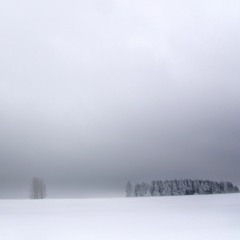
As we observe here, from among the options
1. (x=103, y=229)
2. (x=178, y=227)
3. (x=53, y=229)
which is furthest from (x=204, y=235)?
(x=53, y=229)

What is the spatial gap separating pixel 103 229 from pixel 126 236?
13.2 ft

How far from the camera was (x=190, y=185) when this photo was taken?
103 metres

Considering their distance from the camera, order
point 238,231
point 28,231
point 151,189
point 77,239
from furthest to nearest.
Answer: point 151,189, point 28,231, point 238,231, point 77,239

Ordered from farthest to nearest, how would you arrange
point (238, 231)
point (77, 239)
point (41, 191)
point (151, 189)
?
point (151, 189), point (41, 191), point (238, 231), point (77, 239)

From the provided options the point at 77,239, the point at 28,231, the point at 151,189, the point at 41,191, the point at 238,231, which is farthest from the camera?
the point at 151,189

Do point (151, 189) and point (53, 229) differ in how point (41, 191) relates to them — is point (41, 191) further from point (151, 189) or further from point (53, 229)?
point (53, 229)

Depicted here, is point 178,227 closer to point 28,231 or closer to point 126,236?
point 126,236

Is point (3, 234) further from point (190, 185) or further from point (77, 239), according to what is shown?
point (190, 185)

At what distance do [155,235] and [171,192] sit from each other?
3347 inches

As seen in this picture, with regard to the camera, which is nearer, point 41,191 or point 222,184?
point 41,191

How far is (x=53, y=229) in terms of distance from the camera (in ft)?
76.1

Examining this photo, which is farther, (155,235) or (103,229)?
(103,229)

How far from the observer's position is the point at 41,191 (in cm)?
8675

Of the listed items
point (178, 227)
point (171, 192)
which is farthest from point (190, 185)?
point (178, 227)
